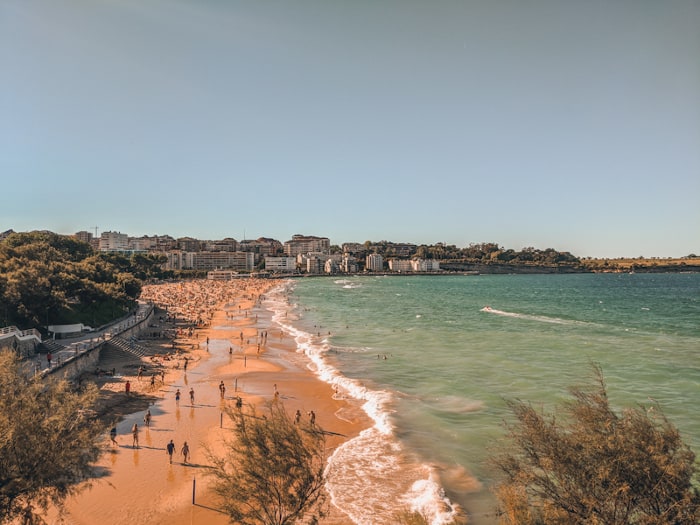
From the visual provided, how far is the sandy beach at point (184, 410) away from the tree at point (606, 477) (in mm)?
6341

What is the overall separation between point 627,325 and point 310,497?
55.7 meters

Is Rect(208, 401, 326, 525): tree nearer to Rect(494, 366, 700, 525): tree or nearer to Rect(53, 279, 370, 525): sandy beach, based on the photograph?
Rect(53, 279, 370, 525): sandy beach

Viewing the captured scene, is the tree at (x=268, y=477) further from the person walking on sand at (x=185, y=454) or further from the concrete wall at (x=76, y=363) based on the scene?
the concrete wall at (x=76, y=363)

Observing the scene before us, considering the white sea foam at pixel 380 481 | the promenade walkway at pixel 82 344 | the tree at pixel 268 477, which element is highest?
the tree at pixel 268 477

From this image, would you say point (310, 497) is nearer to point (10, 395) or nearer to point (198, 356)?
point (10, 395)

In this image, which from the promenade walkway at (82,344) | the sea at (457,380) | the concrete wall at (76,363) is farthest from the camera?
the promenade walkway at (82,344)

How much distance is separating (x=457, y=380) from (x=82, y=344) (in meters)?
24.1

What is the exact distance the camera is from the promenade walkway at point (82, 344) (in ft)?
80.0

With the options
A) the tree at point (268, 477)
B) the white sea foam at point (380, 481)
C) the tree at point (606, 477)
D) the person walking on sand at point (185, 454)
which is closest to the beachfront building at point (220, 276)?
the white sea foam at point (380, 481)

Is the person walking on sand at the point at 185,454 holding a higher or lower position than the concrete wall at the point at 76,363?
lower

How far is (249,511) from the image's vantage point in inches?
371

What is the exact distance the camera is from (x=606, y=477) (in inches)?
341

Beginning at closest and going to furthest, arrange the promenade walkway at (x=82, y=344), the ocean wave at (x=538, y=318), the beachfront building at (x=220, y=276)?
the promenade walkway at (x=82, y=344) → the ocean wave at (x=538, y=318) → the beachfront building at (x=220, y=276)

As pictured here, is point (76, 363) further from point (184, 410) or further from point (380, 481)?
point (380, 481)
